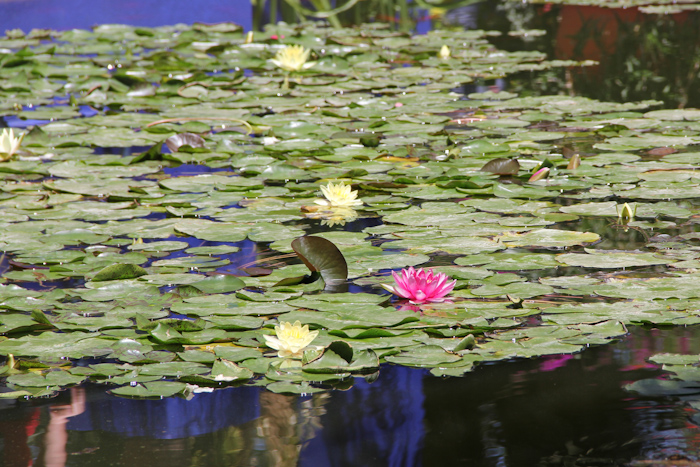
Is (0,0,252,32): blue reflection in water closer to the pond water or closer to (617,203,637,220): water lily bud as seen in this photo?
the pond water

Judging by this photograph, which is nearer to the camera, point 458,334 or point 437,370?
point 437,370

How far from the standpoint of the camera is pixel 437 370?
1.60 metres

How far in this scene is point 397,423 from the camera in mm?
1449

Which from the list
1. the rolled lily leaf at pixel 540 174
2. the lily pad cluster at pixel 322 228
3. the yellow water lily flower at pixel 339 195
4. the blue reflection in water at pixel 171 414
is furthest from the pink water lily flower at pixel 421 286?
the rolled lily leaf at pixel 540 174

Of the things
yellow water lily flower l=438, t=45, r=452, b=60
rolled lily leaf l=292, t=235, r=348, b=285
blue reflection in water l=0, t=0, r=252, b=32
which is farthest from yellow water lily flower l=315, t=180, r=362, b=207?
blue reflection in water l=0, t=0, r=252, b=32

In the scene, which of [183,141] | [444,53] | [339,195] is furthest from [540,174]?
[444,53]

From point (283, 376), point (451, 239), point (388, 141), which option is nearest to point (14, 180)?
point (388, 141)

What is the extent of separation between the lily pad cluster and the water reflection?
54mm

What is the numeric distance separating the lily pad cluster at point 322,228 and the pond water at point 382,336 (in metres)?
0.01

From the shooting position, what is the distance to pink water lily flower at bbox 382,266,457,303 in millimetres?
1874

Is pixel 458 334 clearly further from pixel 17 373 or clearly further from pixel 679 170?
pixel 679 170

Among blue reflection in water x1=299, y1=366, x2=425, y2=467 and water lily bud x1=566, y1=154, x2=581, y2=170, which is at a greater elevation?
water lily bud x1=566, y1=154, x2=581, y2=170

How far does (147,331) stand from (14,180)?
1587 millimetres

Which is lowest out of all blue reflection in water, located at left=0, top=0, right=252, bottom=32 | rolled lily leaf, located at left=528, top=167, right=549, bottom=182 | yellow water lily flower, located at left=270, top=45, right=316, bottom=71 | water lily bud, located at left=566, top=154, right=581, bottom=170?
rolled lily leaf, located at left=528, top=167, right=549, bottom=182
